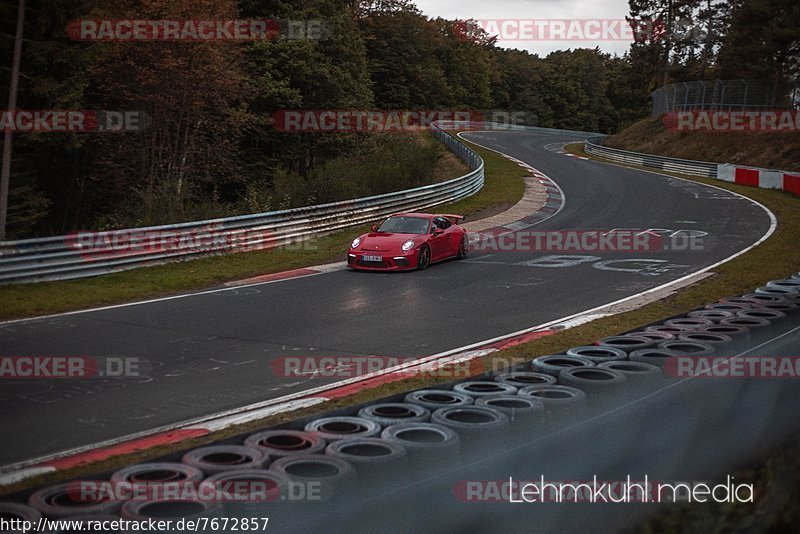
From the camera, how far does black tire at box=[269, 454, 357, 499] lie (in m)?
3.71

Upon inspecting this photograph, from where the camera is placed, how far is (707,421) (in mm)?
4691

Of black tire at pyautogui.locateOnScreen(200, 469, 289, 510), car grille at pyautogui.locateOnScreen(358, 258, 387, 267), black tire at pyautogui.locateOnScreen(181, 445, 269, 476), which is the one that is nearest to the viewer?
black tire at pyautogui.locateOnScreen(200, 469, 289, 510)

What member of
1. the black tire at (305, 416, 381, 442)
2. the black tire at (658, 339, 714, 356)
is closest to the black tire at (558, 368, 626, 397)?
the black tire at (658, 339, 714, 356)

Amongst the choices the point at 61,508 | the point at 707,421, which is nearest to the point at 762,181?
the point at 707,421

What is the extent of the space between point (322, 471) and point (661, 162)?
48.0 m

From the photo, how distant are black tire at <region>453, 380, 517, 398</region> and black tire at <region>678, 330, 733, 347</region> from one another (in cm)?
254

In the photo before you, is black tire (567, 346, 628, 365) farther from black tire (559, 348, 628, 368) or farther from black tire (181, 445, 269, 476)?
black tire (181, 445, 269, 476)

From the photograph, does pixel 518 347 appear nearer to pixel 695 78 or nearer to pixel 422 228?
pixel 422 228

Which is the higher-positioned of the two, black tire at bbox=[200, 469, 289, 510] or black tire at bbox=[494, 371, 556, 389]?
black tire at bbox=[200, 469, 289, 510]

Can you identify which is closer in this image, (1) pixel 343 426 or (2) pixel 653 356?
(1) pixel 343 426

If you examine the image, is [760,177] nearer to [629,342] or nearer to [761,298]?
[761,298]

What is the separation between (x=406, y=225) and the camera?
61.2 ft

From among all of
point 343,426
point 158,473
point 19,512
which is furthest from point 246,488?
point 343,426

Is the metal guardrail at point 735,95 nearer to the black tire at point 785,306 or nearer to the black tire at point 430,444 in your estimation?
the black tire at point 785,306
